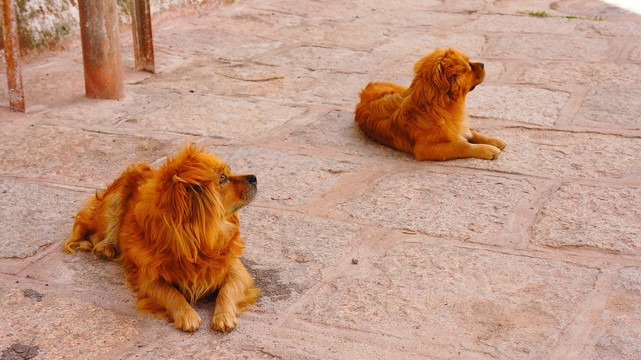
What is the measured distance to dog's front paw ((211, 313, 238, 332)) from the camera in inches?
132

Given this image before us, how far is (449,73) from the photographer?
17.6 ft

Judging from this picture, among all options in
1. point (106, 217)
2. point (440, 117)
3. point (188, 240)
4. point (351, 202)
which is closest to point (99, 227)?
point (106, 217)

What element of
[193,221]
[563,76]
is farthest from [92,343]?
[563,76]

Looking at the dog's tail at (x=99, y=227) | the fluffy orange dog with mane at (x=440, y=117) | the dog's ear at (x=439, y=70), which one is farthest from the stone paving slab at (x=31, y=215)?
the dog's ear at (x=439, y=70)

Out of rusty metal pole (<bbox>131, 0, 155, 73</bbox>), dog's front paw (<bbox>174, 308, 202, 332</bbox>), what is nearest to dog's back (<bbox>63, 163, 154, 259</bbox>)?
dog's front paw (<bbox>174, 308, 202, 332</bbox>)

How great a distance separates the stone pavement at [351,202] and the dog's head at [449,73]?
56 centimetres

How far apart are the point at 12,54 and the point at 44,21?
161 centimetres

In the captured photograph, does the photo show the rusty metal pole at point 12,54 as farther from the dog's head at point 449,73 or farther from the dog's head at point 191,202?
the dog's head at point 449,73

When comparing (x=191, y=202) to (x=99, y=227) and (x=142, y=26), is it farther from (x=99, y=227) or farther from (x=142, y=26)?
(x=142, y=26)

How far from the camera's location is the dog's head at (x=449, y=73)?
17.6 ft

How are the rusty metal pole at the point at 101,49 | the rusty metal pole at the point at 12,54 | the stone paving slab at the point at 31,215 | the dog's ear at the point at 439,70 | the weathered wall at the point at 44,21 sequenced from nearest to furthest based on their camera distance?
the stone paving slab at the point at 31,215 → the dog's ear at the point at 439,70 → the rusty metal pole at the point at 12,54 → the rusty metal pole at the point at 101,49 → the weathered wall at the point at 44,21

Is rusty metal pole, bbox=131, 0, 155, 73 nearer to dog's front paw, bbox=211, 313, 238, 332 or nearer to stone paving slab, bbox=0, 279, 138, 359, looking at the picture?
stone paving slab, bbox=0, 279, 138, 359

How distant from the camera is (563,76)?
728 cm

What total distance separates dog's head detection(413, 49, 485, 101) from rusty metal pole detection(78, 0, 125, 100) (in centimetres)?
280
